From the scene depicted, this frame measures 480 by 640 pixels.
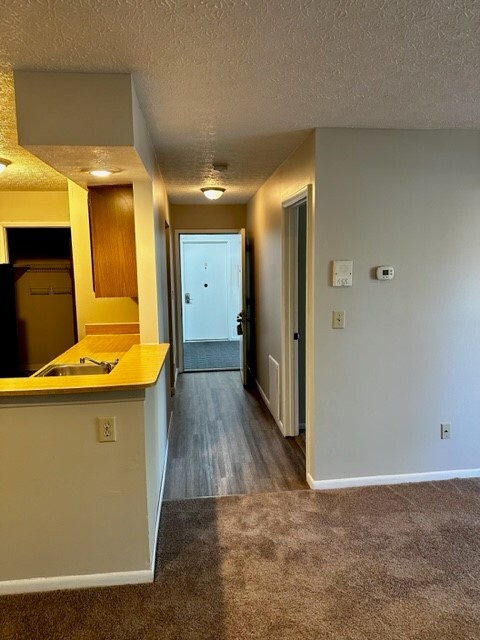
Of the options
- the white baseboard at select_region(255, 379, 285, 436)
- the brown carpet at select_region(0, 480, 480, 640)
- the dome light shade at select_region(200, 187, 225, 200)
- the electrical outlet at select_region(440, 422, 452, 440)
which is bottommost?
the brown carpet at select_region(0, 480, 480, 640)

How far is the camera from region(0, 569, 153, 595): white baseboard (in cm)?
197

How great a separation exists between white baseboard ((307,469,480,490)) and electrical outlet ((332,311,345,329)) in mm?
1040

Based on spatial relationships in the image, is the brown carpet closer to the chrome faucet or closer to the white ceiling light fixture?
the chrome faucet

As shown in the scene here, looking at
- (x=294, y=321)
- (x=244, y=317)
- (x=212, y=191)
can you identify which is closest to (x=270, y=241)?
(x=212, y=191)

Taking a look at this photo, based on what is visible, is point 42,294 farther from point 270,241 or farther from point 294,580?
point 294,580

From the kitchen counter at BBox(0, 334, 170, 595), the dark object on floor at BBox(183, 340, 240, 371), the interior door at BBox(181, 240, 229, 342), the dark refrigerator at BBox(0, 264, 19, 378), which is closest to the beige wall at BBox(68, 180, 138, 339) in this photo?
the dark refrigerator at BBox(0, 264, 19, 378)

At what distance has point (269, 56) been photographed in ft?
5.46

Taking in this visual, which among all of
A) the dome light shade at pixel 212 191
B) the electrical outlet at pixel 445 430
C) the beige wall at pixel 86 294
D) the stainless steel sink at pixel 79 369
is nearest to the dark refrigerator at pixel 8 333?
the beige wall at pixel 86 294

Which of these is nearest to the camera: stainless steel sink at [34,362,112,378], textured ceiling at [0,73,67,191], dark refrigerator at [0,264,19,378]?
textured ceiling at [0,73,67,191]

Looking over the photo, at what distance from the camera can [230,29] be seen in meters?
1.47

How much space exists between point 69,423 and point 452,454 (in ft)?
8.29

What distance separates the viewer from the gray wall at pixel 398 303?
2.67 metres

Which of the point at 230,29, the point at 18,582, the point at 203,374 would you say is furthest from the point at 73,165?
the point at 203,374

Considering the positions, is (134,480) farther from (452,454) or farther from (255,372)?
(255,372)
